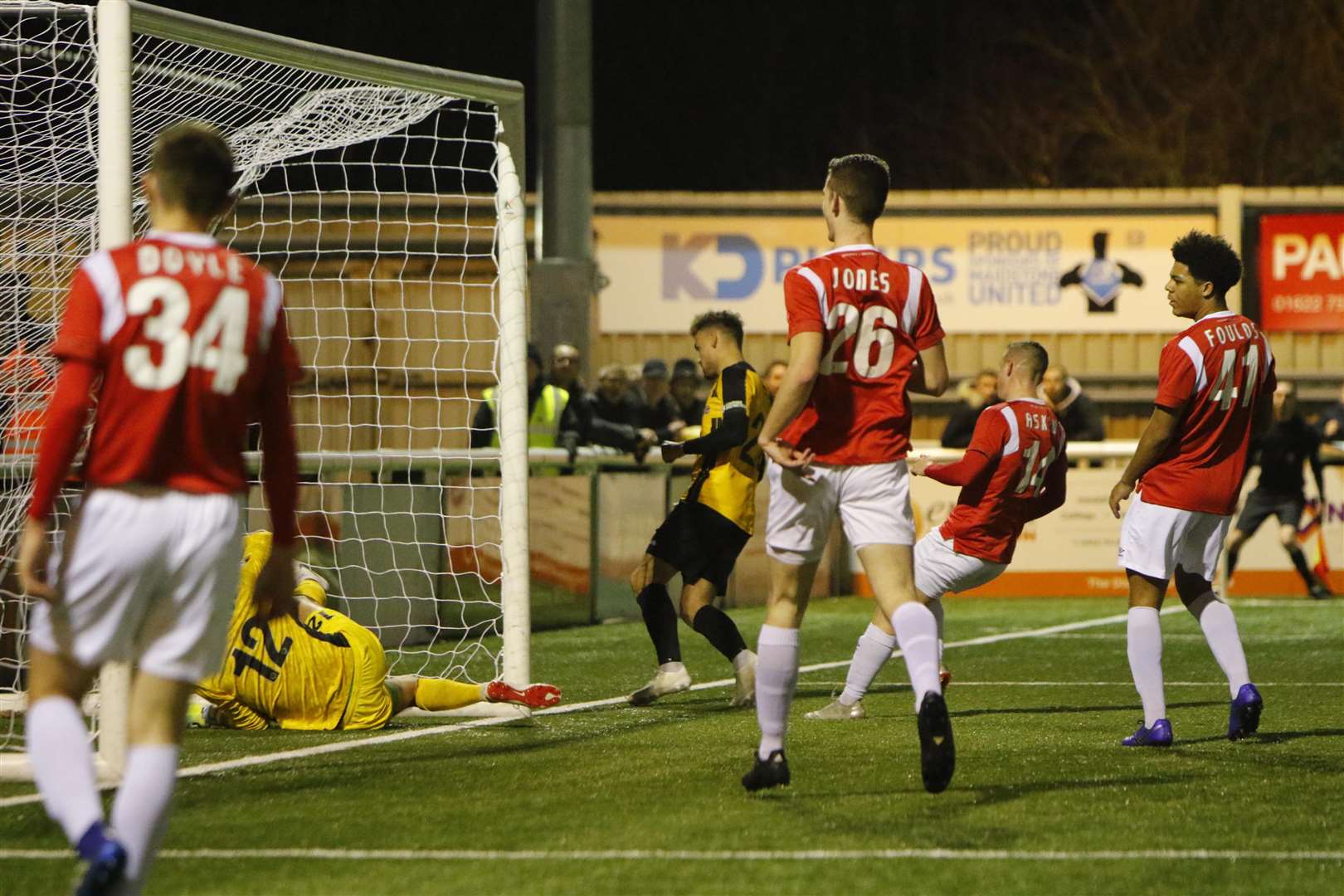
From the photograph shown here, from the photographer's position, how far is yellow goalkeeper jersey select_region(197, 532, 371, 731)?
7.52m

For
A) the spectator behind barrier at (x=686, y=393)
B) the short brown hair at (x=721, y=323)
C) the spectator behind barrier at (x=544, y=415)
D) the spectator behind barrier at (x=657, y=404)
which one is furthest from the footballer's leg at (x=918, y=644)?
the spectator behind barrier at (x=686, y=393)

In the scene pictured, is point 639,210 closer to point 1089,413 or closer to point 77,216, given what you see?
point 1089,413

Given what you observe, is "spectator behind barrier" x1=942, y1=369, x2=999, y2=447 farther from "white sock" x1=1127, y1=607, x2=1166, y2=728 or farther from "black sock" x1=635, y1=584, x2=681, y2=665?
"white sock" x1=1127, y1=607, x2=1166, y2=728

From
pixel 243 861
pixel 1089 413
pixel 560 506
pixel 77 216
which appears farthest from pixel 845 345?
pixel 1089 413

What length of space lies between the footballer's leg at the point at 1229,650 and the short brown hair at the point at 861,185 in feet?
7.59

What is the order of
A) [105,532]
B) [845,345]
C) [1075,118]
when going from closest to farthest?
[105,532], [845,345], [1075,118]

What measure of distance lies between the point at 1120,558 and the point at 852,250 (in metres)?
2.18

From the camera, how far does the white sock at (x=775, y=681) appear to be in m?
5.99

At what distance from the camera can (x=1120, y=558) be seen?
7551mm

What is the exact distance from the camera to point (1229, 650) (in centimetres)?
751

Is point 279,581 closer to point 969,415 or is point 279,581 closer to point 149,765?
point 149,765

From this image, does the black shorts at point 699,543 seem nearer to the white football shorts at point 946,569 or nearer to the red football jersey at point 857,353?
the white football shorts at point 946,569

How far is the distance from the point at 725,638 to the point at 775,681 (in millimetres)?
2614

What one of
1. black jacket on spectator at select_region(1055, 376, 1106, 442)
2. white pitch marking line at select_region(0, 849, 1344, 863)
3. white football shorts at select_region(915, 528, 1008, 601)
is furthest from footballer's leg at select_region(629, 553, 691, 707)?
black jacket on spectator at select_region(1055, 376, 1106, 442)
